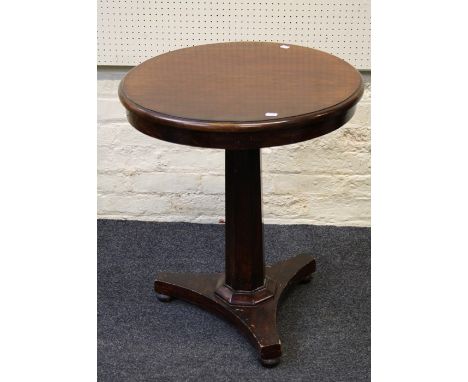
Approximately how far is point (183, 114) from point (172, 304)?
885 millimetres

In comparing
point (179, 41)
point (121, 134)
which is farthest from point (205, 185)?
point (179, 41)

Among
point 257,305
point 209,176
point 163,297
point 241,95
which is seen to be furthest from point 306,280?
point 241,95

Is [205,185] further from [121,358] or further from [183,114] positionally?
[183,114]

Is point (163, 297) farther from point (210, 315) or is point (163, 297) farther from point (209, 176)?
point (209, 176)

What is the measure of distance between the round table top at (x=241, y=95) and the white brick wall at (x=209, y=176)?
2.07 ft

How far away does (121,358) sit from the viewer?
7.13 ft

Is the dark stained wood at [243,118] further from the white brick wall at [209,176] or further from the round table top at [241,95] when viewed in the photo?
the white brick wall at [209,176]

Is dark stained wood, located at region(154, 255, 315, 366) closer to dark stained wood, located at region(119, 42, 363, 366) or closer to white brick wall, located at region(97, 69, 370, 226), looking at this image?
dark stained wood, located at region(119, 42, 363, 366)

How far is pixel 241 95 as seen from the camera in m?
1.92

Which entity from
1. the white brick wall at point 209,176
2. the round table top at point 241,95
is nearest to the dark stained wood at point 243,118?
the round table top at point 241,95

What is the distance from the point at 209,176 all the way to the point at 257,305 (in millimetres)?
788

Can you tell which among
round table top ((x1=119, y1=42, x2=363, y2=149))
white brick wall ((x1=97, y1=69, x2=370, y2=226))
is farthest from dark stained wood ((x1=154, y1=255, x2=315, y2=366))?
round table top ((x1=119, y1=42, x2=363, y2=149))

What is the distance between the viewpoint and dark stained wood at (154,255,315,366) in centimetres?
212

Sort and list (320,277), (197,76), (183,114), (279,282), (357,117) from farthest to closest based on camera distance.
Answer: (357,117) → (320,277) → (279,282) → (197,76) → (183,114)
